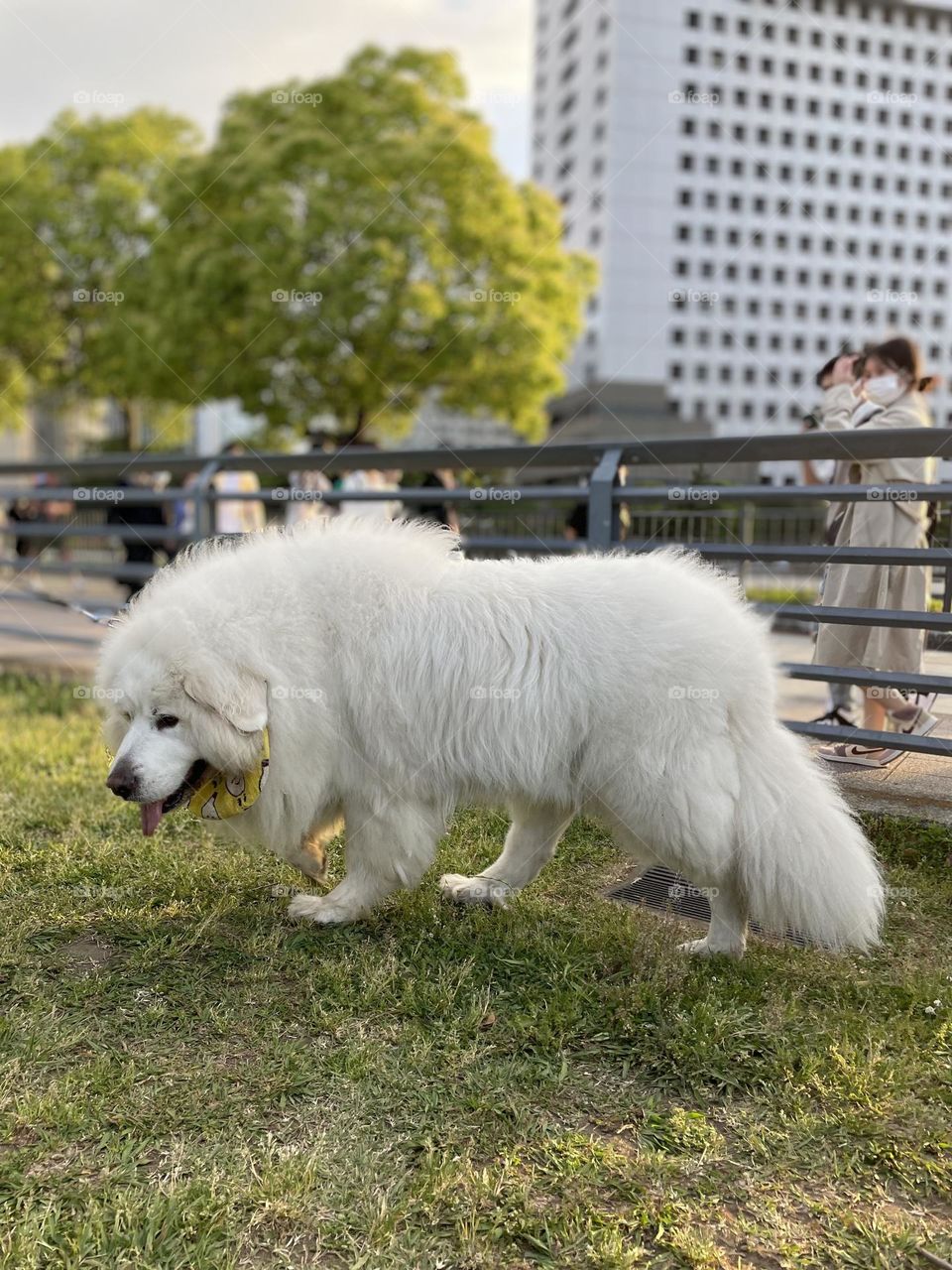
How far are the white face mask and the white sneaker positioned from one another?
209 centimetres

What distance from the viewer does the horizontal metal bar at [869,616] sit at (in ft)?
13.6

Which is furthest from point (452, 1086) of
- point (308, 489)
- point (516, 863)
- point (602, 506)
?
point (308, 489)

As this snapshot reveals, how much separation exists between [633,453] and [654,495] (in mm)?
460

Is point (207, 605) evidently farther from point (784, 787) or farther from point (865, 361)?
point (865, 361)

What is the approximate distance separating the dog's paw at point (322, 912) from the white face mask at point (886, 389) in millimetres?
4287

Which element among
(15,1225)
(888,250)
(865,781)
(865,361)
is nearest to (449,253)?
(865,361)

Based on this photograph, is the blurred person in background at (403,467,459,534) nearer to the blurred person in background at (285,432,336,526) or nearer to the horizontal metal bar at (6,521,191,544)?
the blurred person in background at (285,432,336,526)

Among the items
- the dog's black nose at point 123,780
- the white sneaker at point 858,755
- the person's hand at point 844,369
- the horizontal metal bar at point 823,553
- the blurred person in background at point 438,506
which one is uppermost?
the person's hand at point 844,369

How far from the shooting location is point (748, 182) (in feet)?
237

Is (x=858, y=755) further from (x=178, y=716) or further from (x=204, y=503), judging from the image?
(x=204, y=503)

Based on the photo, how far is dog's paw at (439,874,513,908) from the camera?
3.73m

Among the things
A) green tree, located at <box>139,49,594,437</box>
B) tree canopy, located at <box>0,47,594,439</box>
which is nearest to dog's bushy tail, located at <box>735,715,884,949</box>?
tree canopy, located at <box>0,47,594,439</box>

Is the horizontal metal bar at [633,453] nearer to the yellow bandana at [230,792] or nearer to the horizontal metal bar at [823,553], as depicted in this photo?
the horizontal metal bar at [823,553]

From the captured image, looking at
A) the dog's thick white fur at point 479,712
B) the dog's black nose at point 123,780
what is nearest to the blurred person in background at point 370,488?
the dog's thick white fur at point 479,712
